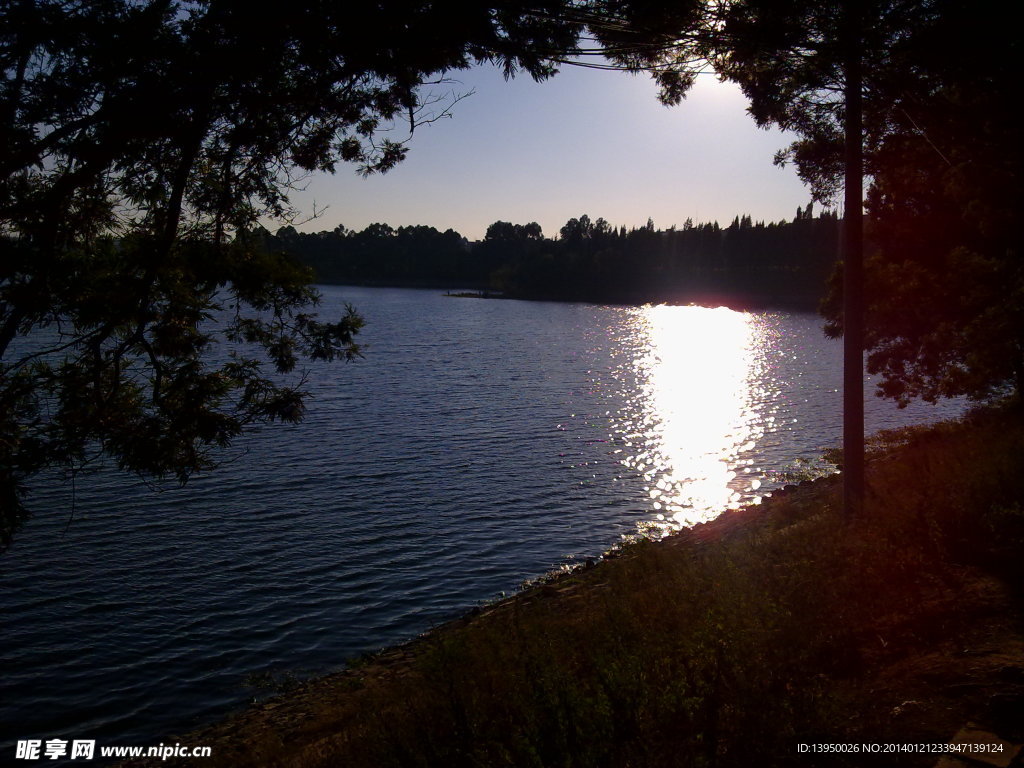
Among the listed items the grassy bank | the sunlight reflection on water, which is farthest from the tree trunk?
the sunlight reflection on water

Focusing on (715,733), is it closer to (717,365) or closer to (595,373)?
(595,373)

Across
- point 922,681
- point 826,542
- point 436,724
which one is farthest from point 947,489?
point 436,724

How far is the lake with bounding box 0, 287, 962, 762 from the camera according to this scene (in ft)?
44.3

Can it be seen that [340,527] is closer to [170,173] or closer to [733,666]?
[170,173]

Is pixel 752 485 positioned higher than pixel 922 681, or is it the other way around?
pixel 922 681

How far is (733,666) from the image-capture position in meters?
6.75

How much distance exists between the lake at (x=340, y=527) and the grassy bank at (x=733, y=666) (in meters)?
2.28

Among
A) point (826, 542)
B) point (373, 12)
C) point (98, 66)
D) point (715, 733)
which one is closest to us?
point (715, 733)

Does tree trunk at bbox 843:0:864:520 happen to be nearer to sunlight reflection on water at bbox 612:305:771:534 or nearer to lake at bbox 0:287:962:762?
lake at bbox 0:287:962:762

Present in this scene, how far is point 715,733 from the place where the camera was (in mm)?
5930

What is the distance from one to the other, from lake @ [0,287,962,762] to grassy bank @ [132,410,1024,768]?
228cm

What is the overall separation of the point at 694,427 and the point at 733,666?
31420 millimetres

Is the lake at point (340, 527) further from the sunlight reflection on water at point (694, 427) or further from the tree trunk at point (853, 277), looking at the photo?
the tree trunk at point (853, 277)

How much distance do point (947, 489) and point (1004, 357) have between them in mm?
7787
